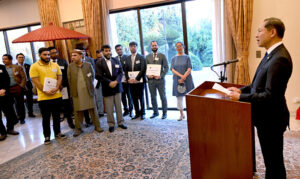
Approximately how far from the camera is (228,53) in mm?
4371

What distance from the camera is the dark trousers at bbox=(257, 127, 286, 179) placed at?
1.84 meters

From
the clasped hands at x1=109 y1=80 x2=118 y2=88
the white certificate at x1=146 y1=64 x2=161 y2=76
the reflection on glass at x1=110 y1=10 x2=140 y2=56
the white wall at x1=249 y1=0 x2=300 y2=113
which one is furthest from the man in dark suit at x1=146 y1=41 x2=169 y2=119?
the white wall at x1=249 y1=0 x2=300 y2=113

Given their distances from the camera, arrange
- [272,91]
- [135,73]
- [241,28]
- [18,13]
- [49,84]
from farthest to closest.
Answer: [18,13], [135,73], [241,28], [49,84], [272,91]

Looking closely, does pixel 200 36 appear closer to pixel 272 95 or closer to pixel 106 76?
pixel 106 76

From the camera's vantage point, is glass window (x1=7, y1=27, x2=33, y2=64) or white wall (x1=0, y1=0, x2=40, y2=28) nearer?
white wall (x1=0, y1=0, x2=40, y2=28)

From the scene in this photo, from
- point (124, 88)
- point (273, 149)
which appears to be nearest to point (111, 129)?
point (124, 88)

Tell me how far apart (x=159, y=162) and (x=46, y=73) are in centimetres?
242

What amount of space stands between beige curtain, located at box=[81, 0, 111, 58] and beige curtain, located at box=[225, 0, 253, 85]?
2.84m

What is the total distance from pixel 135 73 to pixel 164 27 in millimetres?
1311

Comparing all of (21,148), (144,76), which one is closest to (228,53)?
(144,76)

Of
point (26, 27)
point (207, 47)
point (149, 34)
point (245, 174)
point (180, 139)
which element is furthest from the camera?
point (26, 27)

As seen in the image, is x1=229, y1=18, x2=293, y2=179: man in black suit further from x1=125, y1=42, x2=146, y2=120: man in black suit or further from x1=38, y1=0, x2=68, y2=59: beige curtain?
x1=38, y1=0, x2=68, y2=59: beige curtain

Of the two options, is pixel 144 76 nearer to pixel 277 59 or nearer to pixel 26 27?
pixel 277 59

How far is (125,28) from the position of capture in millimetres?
5660
